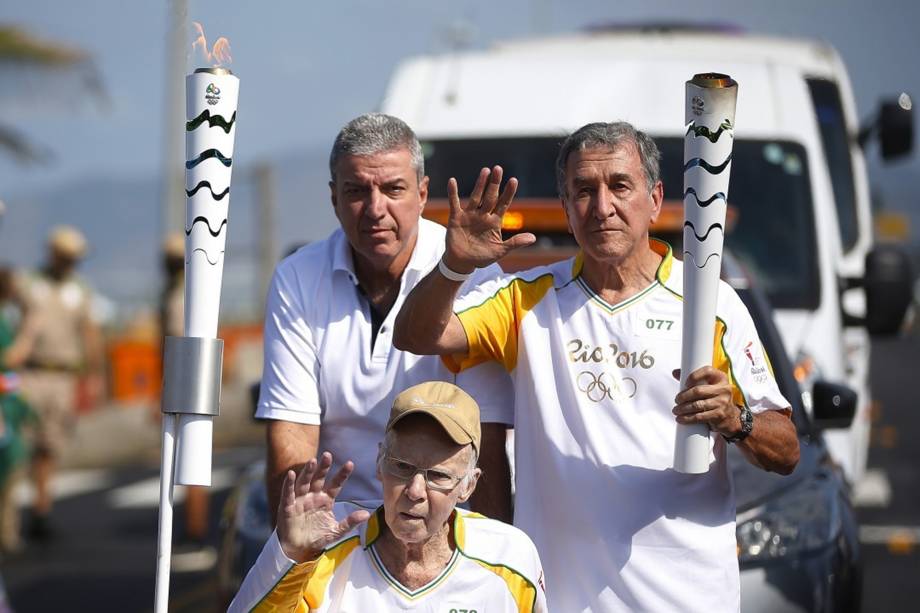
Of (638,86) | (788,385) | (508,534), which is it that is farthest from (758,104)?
(508,534)

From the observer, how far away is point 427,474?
3.27 m

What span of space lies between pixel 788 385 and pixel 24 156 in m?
19.5

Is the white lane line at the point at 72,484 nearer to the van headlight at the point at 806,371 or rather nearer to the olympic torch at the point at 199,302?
the van headlight at the point at 806,371

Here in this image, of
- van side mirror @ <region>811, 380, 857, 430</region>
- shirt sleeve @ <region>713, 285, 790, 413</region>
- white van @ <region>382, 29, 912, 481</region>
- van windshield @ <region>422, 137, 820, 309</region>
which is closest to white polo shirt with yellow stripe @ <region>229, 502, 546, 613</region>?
shirt sleeve @ <region>713, 285, 790, 413</region>

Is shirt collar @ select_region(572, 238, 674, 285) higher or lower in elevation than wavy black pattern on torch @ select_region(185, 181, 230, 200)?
lower

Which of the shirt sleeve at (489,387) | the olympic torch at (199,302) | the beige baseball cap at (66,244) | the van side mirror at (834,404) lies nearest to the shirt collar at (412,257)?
the shirt sleeve at (489,387)

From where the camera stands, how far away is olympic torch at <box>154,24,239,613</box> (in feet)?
11.1

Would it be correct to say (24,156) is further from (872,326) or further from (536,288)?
(536,288)

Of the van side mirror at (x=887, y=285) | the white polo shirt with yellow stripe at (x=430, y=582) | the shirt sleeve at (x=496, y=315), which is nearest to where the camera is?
the white polo shirt with yellow stripe at (x=430, y=582)

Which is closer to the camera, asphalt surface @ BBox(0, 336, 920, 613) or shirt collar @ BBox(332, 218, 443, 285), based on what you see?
shirt collar @ BBox(332, 218, 443, 285)

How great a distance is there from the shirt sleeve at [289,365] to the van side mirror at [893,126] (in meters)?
5.38

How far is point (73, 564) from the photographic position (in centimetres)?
1002

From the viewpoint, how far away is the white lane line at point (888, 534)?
33.2 feet

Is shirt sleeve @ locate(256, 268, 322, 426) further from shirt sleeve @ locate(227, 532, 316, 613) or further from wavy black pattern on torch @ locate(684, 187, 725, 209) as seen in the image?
wavy black pattern on torch @ locate(684, 187, 725, 209)
